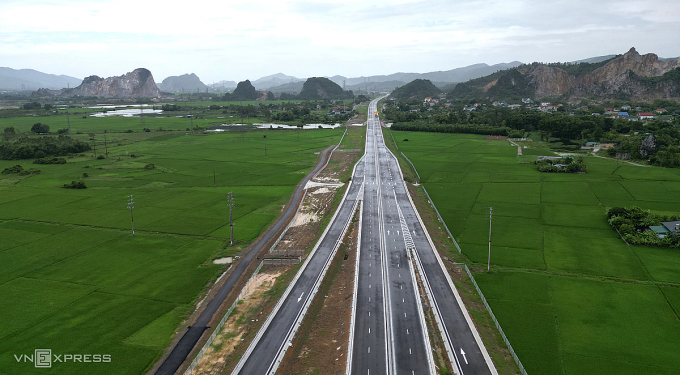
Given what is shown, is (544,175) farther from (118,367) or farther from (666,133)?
(118,367)

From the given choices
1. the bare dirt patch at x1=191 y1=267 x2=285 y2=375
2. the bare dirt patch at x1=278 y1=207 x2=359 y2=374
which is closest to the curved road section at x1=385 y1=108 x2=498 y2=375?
the bare dirt patch at x1=278 y1=207 x2=359 y2=374

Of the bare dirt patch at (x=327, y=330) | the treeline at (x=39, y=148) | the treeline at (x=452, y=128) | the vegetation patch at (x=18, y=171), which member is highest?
the treeline at (x=452, y=128)

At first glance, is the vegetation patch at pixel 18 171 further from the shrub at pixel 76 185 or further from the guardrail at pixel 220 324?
the guardrail at pixel 220 324

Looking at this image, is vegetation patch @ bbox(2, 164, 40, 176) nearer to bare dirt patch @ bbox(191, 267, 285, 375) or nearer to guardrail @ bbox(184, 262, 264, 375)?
guardrail @ bbox(184, 262, 264, 375)

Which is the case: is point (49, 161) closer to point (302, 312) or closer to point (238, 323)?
point (238, 323)

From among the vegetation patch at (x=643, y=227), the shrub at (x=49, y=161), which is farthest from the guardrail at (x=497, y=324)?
the shrub at (x=49, y=161)

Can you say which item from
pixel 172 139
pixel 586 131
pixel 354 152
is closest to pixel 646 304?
pixel 354 152
